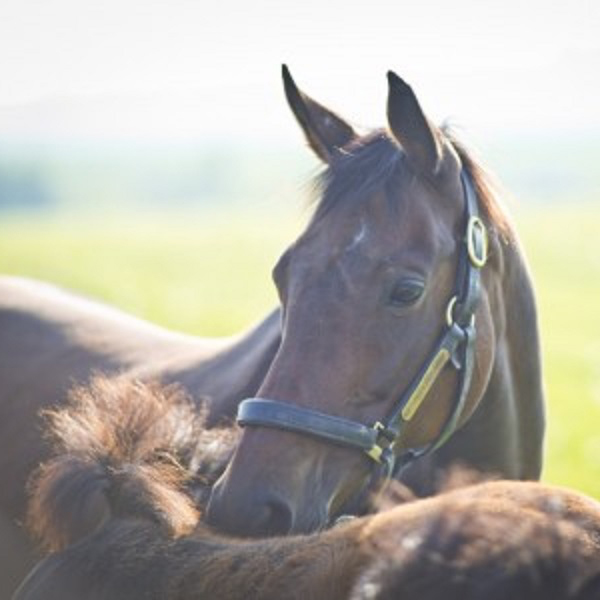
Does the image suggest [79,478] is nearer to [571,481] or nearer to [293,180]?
[293,180]

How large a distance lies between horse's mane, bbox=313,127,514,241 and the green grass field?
0.94 feet

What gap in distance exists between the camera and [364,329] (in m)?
3.76

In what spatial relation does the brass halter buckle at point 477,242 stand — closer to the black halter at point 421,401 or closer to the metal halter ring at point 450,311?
the black halter at point 421,401

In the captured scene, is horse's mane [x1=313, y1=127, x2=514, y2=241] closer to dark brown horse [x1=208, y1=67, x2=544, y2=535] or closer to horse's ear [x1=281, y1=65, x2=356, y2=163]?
dark brown horse [x1=208, y1=67, x2=544, y2=535]

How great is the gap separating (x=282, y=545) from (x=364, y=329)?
1.61m

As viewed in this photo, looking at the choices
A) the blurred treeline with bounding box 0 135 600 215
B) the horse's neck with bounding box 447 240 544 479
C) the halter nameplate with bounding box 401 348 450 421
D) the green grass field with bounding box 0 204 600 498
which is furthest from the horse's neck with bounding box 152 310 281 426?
the blurred treeline with bounding box 0 135 600 215

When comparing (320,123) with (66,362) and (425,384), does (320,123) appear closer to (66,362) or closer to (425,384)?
(425,384)

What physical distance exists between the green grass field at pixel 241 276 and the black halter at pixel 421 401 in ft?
2.11

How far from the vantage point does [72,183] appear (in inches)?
3157

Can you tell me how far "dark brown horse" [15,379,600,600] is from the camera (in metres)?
1.93

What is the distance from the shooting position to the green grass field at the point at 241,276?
16719mm

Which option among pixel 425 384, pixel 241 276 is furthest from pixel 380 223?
pixel 241 276

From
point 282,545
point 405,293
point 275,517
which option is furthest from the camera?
point 405,293

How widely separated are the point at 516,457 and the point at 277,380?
4.59ft
